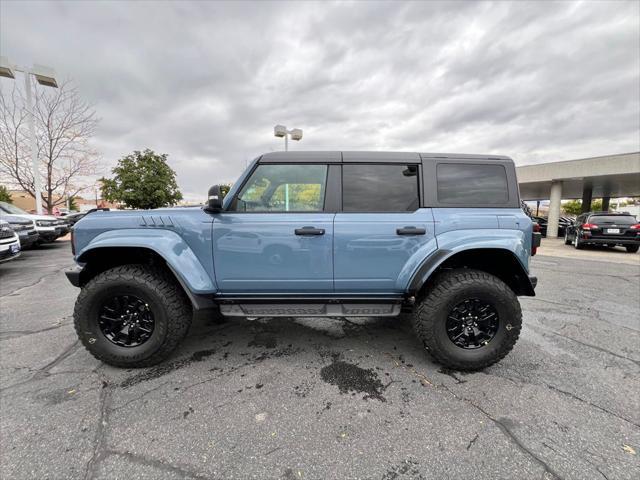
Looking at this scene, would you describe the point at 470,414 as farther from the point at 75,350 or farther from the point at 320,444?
the point at 75,350

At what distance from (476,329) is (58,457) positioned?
9.97ft

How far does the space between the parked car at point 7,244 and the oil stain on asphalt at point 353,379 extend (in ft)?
22.9

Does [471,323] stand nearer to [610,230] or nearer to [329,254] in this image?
[329,254]

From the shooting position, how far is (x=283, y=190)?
2.64m

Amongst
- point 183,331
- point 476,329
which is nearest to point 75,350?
point 183,331

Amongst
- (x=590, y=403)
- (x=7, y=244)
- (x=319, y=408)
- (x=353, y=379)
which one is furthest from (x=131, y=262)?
(x=7, y=244)

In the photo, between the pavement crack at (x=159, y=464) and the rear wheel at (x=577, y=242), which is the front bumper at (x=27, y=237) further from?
the rear wheel at (x=577, y=242)

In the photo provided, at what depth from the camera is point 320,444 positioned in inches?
65.6

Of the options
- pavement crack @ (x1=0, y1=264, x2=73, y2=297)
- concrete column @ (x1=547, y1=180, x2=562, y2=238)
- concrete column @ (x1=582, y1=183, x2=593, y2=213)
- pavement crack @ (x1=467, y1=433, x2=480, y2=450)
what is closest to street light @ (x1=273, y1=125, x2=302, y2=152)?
pavement crack @ (x1=0, y1=264, x2=73, y2=297)

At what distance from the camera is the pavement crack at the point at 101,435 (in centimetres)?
150

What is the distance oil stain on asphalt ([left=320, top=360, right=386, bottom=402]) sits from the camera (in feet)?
7.02

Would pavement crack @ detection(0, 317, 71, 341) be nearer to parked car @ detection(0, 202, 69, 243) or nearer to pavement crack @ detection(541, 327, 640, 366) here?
pavement crack @ detection(541, 327, 640, 366)

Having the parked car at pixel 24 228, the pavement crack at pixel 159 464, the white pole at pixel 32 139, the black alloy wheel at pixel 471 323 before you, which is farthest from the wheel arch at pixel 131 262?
the white pole at pixel 32 139

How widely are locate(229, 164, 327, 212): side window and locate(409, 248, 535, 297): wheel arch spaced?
3.52 feet
